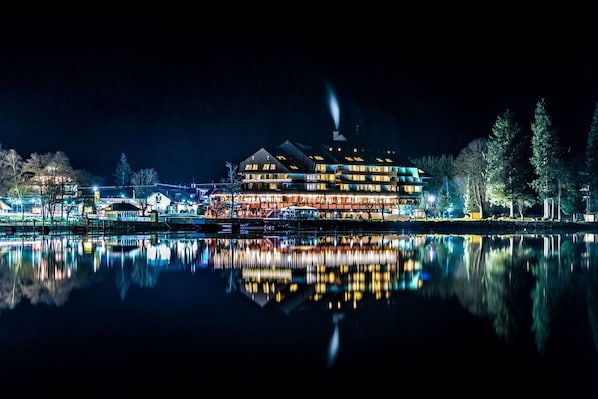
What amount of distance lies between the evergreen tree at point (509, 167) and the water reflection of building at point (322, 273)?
3754 centimetres

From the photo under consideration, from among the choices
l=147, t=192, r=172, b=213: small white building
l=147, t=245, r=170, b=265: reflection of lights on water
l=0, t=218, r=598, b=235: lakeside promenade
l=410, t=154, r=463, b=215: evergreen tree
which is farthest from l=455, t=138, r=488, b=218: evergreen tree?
l=147, t=192, r=172, b=213: small white building

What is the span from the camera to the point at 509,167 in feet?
255

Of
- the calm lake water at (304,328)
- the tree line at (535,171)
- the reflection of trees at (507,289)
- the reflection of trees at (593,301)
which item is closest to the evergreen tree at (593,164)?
the tree line at (535,171)

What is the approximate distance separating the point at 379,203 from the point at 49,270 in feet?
252

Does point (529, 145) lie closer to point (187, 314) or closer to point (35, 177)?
point (35, 177)

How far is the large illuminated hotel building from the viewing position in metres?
99.2

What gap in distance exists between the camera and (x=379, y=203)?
10300cm

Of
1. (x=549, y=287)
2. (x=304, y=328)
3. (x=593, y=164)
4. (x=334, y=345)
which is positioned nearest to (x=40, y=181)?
(x=593, y=164)

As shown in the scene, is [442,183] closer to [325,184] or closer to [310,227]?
[325,184]

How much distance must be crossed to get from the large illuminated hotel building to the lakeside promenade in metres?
18.3

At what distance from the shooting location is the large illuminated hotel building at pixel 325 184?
99.2m

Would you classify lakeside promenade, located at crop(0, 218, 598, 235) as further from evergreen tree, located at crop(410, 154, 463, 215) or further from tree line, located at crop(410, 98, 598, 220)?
evergreen tree, located at crop(410, 154, 463, 215)

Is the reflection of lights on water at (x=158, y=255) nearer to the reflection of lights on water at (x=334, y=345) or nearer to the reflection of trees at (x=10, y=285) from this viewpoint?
the reflection of trees at (x=10, y=285)

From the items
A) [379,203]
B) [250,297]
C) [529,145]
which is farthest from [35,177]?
[250,297]
